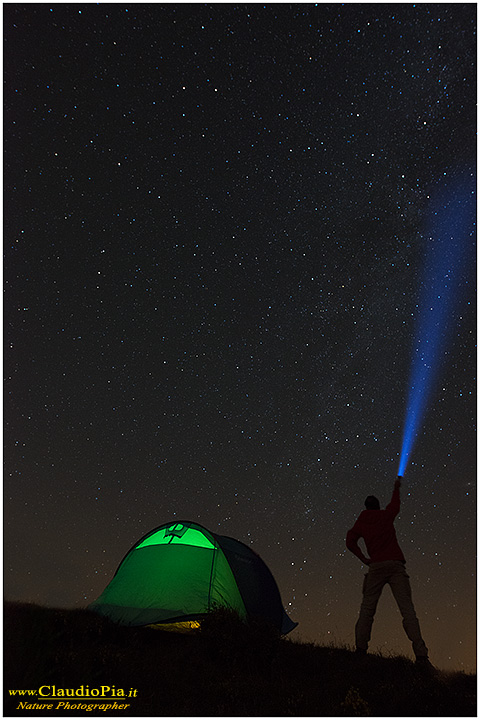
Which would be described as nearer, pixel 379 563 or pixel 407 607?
pixel 407 607

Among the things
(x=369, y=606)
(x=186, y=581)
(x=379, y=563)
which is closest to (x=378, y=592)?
(x=369, y=606)

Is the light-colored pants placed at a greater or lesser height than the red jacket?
lesser

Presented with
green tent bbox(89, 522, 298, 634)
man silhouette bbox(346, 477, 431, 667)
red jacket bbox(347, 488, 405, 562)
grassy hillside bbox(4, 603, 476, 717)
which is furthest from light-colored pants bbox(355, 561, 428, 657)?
green tent bbox(89, 522, 298, 634)

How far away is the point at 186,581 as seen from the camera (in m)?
9.22

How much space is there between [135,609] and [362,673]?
3987 mm

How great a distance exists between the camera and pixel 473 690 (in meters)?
6.08

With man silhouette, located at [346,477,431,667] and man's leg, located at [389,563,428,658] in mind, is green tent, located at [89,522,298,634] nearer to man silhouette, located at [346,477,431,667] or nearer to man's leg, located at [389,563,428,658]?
man silhouette, located at [346,477,431,667]

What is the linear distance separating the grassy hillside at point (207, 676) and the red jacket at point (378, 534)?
1419mm

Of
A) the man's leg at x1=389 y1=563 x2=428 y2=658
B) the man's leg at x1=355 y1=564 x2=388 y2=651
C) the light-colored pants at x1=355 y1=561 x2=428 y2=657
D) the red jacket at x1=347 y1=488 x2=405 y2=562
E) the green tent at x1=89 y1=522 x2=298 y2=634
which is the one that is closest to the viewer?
the man's leg at x1=389 y1=563 x2=428 y2=658

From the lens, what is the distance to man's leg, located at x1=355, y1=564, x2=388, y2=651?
801 centimetres

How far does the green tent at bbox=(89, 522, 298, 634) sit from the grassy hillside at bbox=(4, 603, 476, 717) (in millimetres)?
936

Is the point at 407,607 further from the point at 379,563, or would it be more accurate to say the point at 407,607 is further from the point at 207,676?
the point at 207,676

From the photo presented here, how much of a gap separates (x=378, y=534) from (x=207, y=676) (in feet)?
10.9

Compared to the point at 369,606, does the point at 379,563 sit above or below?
above
